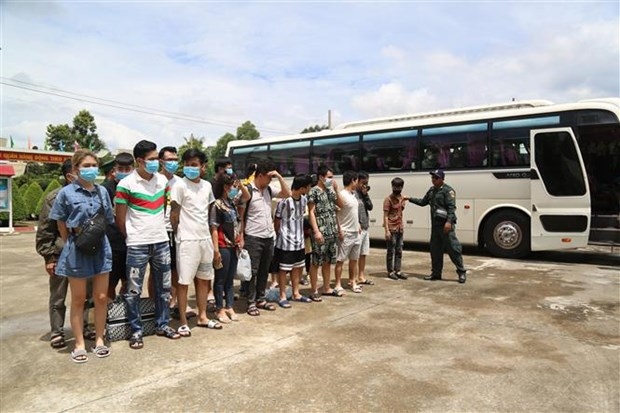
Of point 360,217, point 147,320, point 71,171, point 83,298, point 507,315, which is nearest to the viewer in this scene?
point 83,298

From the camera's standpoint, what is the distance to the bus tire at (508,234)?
9.66 m

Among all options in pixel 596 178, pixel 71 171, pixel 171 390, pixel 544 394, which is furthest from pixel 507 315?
pixel 596 178

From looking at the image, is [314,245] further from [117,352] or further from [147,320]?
[117,352]

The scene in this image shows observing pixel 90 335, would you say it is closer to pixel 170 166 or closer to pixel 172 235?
pixel 172 235

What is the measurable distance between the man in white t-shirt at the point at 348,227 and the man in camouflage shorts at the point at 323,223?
31 cm

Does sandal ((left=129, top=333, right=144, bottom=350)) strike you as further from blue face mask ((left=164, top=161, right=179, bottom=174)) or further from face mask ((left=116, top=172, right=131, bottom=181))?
blue face mask ((left=164, top=161, right=179, bottom=174))

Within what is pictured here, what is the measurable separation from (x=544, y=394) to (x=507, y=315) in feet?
7.11

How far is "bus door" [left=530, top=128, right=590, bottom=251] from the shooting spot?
348 inches

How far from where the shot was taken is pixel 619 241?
8.89m

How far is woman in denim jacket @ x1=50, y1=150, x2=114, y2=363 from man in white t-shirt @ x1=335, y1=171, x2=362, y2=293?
10.5ft

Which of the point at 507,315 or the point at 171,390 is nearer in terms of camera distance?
the point at 171,390

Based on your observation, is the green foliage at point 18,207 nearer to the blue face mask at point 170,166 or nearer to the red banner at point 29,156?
the red banner at point 29,156

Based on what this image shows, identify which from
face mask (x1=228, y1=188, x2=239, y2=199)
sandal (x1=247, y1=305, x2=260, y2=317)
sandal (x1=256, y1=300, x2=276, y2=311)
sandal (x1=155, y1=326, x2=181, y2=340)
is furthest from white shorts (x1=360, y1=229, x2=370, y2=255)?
sandal (x1=155, y1=326, x2=181, y2=340)

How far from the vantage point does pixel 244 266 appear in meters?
5.19
